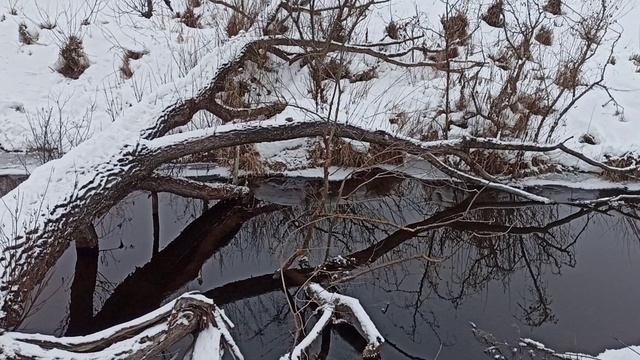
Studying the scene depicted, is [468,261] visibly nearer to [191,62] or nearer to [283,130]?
[283,130]

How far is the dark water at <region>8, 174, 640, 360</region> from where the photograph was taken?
4133 mm

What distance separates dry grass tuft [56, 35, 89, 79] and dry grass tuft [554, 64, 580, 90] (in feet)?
20.3

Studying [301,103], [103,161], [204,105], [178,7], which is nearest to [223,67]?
[204,105]

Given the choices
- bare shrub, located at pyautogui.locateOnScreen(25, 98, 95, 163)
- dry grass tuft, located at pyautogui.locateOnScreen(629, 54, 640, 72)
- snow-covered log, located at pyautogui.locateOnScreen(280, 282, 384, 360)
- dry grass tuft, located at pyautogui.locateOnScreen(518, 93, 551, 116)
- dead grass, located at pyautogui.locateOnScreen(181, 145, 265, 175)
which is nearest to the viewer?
snow-covered log, located at pyautogui.locateOnScreen(280, 282, 384, 360)

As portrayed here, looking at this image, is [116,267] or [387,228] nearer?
[116,267]

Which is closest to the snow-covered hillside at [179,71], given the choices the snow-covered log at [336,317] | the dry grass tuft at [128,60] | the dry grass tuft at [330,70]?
the dry grass tuft at [128,60]

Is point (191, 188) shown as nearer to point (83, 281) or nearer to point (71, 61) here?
point (83, 281)

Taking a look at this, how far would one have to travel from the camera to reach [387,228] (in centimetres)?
557

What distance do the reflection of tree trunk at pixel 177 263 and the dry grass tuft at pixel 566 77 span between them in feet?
12.5

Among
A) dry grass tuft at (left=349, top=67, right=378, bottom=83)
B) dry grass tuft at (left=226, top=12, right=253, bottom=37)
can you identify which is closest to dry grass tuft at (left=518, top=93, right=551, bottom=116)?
dry grass tuft at (left=349, top=67, right=378, bottom=83)

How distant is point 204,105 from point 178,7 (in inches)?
→ 176

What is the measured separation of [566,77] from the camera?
7086 mm

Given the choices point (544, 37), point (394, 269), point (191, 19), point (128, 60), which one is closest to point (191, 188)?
point (394, 269)

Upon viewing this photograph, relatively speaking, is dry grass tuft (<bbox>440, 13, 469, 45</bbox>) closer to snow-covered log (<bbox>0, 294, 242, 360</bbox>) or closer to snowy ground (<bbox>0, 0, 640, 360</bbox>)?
snowy ground (<bbox>0, 0, 640, 360</bbox>)
